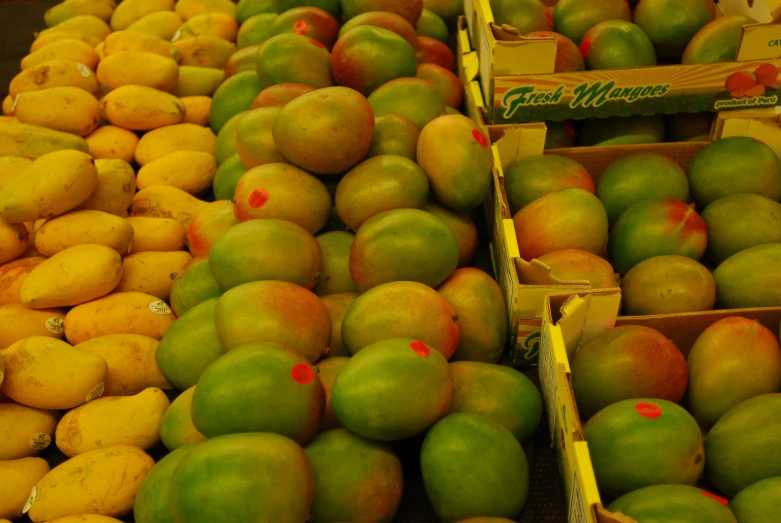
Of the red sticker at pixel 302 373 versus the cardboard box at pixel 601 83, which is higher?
the cardboard box at pixel 601 83

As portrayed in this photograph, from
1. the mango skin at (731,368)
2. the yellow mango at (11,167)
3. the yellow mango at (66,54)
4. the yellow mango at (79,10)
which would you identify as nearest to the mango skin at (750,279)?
the mango skin at (731,368)

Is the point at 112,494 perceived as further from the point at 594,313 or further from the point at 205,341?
the point at 594,313

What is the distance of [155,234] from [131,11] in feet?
5.11

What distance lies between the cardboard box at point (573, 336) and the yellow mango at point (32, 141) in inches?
63.8

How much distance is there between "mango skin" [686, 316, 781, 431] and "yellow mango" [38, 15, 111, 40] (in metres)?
2.67

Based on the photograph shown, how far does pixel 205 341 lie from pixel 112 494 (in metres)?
0.34

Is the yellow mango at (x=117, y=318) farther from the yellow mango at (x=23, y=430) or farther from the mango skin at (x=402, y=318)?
the mango skin at (x=402, y=318)

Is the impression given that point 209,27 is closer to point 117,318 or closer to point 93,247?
point 93,247

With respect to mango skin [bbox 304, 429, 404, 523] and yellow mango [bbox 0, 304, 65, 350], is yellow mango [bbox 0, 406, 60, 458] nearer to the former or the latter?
yellow mango [bbox 0, 304, 65, 350]

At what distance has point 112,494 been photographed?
1.30 metres

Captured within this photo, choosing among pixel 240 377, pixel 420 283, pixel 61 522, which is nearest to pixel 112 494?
pixel 61 522

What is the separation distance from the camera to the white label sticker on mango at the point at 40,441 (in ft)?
4.78

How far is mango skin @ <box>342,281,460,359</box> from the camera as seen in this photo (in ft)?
4.21

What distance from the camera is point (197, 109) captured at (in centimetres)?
243
